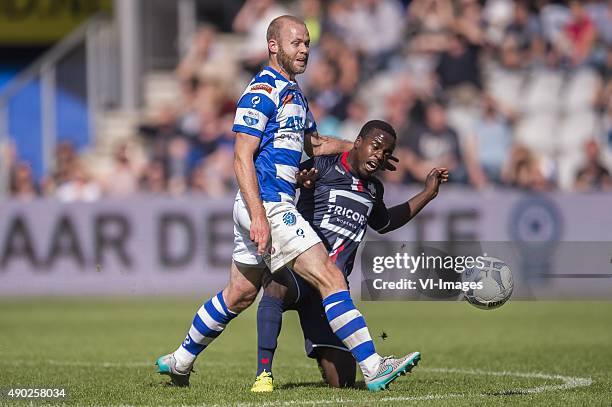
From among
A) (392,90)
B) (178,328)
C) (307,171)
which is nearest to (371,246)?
(307,171)

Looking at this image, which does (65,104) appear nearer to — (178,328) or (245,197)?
(178,328)

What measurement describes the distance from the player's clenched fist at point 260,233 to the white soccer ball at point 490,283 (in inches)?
56.7

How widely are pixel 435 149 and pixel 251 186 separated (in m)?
12.2

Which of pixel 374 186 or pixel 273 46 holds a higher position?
pixel 273 46

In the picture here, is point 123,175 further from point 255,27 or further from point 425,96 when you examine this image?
point 425,96

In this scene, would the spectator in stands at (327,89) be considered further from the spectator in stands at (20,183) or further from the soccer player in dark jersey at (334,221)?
the soccer player in dark jersey at (334,221)

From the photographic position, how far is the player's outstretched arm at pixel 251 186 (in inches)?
316

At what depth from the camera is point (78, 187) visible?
2075 centimetres

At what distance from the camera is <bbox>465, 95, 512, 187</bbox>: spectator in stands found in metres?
20.6

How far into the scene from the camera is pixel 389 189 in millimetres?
18734

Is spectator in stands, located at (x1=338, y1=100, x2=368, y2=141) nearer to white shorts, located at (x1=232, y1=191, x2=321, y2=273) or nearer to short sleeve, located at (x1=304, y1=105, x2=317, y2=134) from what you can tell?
short sleeve, located at (x1=304, y1=105, x2=317, y2=134)

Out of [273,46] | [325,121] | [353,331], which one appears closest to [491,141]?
[325,121]

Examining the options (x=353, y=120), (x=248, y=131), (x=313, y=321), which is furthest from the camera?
(x=353, y=120)

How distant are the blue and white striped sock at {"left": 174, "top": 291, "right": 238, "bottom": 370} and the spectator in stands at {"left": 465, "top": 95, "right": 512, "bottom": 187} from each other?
40.3ft
